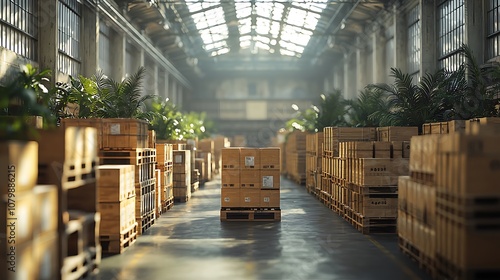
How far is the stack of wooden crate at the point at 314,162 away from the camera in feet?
64.4

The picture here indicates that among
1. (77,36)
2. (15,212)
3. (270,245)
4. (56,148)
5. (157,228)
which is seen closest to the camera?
(15,212)

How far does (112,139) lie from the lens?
1156cm

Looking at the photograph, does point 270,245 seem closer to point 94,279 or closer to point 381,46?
point 94,279

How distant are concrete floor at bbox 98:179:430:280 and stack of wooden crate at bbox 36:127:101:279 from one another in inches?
21.4

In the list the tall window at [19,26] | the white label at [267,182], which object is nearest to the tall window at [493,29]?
the white label at [267,182]

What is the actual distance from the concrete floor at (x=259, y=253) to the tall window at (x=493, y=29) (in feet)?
22.9

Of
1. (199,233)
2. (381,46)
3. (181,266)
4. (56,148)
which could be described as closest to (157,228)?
(199,233)

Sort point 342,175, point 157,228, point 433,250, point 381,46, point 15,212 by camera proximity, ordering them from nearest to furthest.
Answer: point 15,212
point 433,250
point 157,228
point 342,175
point 381,46

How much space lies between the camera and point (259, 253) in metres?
9.66

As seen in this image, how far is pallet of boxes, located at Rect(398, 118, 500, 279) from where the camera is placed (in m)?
6.38

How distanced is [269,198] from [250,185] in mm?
541

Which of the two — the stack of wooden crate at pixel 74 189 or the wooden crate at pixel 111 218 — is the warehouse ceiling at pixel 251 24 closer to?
the wooden crate at pixel 111 218

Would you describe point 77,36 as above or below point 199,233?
above

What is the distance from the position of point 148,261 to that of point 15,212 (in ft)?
11.4
